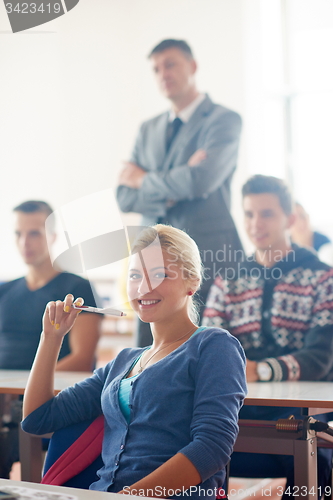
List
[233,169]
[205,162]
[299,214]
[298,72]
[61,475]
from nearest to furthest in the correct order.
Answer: [61,475] < [205,162] < [233,169] < [299,214] < [298,72]

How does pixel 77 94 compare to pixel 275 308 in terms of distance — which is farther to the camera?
pixel 77 94

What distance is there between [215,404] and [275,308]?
0.94 meters

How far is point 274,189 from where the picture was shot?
2043 mm

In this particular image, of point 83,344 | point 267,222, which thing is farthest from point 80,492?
Result: point 267,222

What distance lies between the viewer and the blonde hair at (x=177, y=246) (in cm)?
112

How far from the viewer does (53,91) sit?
3.31m

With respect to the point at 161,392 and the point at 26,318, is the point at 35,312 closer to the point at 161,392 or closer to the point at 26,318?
the point at 26,318

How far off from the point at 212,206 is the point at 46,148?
4.21ft

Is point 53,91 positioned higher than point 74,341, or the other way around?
point 53,91

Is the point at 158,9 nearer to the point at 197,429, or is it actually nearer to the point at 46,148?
the point at 46,148

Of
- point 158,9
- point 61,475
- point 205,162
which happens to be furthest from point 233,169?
point 61,475

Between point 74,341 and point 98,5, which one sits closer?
point 74,341

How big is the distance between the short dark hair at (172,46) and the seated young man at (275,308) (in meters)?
0.94

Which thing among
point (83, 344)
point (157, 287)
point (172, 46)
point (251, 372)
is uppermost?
point (172, 46)
